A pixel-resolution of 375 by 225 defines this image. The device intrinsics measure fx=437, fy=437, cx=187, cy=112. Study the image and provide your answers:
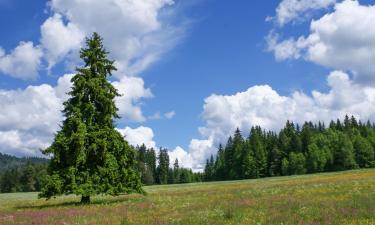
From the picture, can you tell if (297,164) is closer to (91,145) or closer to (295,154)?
(295,154)

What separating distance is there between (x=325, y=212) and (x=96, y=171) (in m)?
21.9

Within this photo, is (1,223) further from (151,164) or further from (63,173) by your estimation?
(151,164)

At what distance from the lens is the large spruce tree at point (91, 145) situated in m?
34.4

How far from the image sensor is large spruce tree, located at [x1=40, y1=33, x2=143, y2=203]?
113ft

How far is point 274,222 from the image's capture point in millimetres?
16250

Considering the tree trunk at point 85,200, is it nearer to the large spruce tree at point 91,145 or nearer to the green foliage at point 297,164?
the large spruce tree at point 91,145

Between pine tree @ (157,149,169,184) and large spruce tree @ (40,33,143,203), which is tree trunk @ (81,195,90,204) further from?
pine tree @ (157,149,169,184)

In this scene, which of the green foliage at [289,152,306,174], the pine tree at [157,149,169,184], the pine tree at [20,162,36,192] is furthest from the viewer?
the pine tree at [157,149,169,184]

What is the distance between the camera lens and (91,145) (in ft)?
115

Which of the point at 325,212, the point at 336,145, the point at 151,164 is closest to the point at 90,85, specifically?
the point at 325,212

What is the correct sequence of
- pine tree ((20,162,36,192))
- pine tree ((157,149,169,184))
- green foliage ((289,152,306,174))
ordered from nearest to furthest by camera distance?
green foliage ((289,152,306,174))
pine tree ((20,162,36,192))
pine tree ((157,149,169,184))

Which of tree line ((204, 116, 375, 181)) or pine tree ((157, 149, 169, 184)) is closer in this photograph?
tree line ((204, 116, 375, 181))

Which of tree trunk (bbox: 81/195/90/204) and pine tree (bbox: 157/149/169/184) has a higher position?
pine tree (bbox: 157/149/169/184)

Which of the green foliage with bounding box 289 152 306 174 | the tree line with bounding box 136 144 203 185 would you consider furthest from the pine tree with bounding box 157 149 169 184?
the green foliage with bounding box 289 152 306 174
